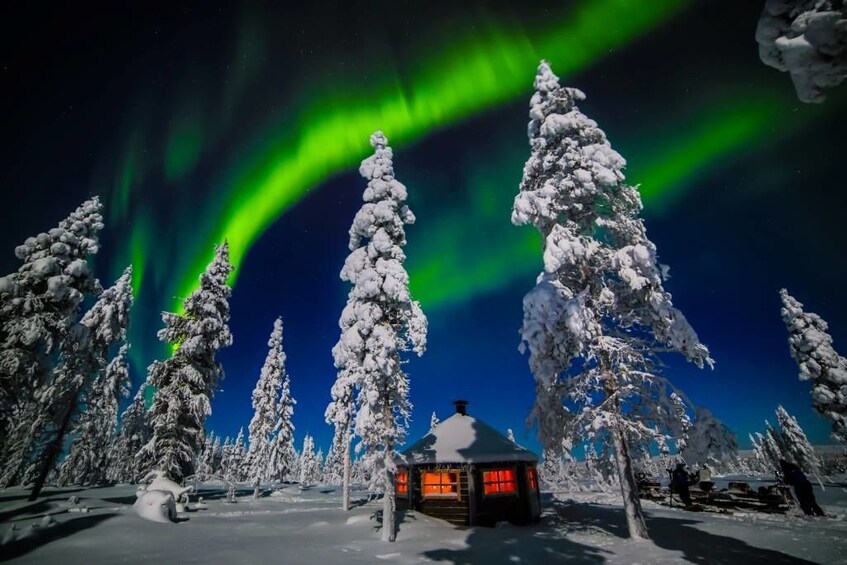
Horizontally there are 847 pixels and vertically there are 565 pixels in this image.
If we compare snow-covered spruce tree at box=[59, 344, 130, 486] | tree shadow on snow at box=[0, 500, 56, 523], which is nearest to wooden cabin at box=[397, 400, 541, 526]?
tree shadow on snow at box=[0, 500, 56, 523]

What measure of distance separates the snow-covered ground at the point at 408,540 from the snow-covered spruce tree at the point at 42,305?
4.96 metres

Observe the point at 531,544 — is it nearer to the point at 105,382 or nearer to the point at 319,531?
the point at 319,531

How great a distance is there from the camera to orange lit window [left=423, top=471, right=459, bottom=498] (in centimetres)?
1925

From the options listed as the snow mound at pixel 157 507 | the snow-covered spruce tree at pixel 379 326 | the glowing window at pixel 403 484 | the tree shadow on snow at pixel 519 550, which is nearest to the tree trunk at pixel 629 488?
the tree shadow on snow at pixel 519 550

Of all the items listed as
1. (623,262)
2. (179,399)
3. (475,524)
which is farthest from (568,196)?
(179,399)

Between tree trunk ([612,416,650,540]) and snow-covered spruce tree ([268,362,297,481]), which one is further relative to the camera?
snow-covered spruce tree ([268,362,297,481])

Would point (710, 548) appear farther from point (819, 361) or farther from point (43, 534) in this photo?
point (819, 361)

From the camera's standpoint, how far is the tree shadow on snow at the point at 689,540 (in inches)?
366

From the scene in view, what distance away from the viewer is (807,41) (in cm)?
363

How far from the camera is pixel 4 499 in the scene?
20.4 m

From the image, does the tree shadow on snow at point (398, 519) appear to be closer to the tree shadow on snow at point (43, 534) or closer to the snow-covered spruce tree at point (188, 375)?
the tree shadow on snow at point (43, 534)

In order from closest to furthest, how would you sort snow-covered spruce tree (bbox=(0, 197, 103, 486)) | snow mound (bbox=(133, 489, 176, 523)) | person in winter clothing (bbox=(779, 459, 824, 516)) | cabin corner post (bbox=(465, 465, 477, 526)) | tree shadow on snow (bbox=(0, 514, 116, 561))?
1. tree shadow on snow (bbox=(0, 514, 116, 561))
2. snow-covered spruce tree (bbox=(0, 197, 103, 486))
3. snow mound (bbox=(133, 489, 176, 523))
4. person in winter clothing (bbox=(779, 459, 824, 516))
5. cabin corner post (bbox=(465, 465, 477, 526))

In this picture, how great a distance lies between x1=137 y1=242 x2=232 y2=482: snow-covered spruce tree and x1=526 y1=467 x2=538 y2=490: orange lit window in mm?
18690

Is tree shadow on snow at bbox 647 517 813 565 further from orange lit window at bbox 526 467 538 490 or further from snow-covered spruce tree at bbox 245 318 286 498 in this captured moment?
snow-covered spruce tree at bbox 245 318 286 498
